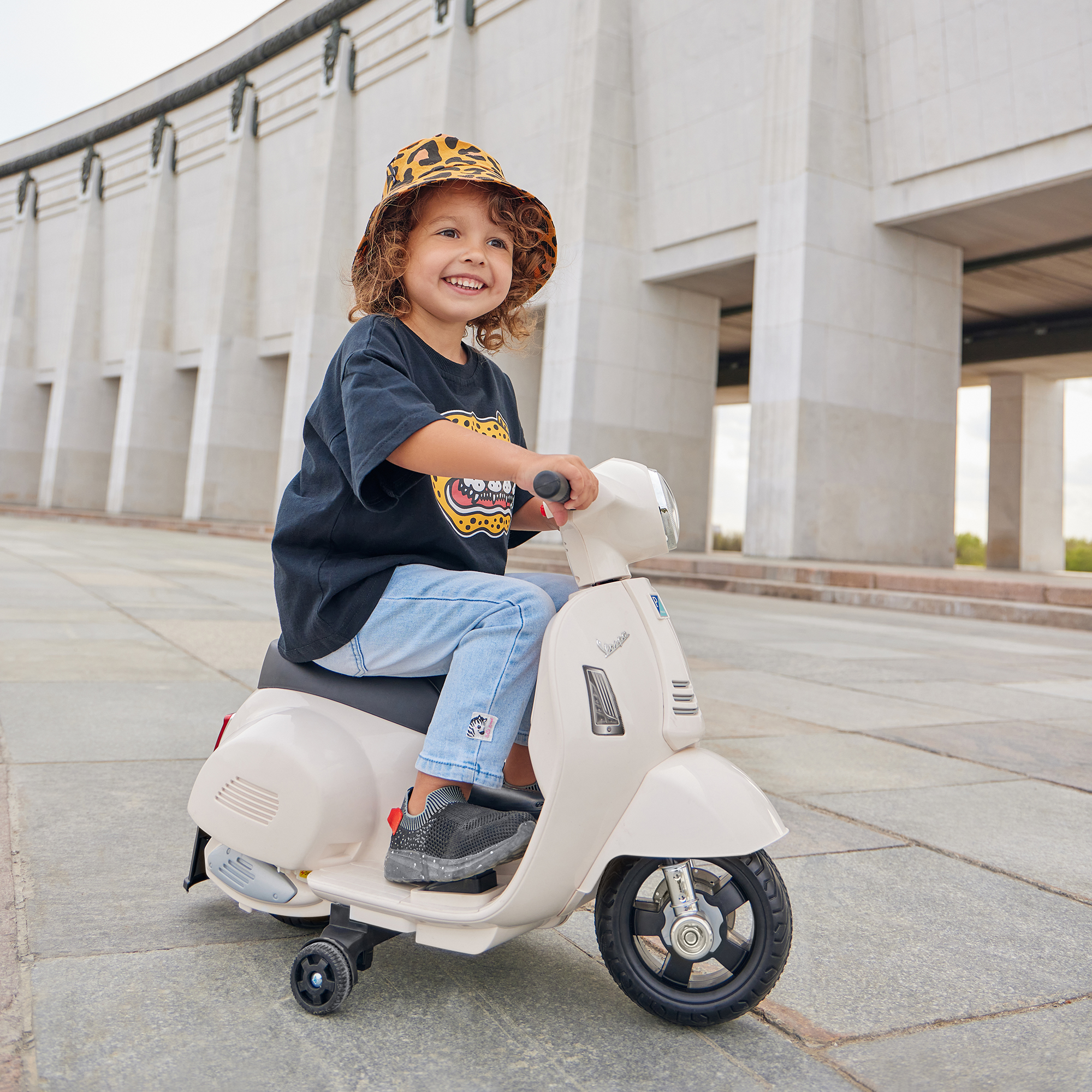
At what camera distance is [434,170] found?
1.81 metres

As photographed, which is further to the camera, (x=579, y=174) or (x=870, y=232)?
(x=579, y=174)

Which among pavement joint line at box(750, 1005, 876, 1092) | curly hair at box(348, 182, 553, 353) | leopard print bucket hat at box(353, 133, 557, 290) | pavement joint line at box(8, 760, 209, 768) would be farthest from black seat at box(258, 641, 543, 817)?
pavement joint line at box(8, 760, 209, 768)

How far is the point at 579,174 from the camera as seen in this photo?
61.9 ft

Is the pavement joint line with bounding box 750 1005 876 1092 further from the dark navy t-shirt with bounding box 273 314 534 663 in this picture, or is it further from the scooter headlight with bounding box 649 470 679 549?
the dark navy t-shirt with bounding box 273 314 534 663

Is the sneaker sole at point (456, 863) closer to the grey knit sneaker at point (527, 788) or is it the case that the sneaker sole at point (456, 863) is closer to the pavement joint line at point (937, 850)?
the grey knit sneaker at point (527, 788)

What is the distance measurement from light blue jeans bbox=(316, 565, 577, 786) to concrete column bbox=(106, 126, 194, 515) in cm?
3480

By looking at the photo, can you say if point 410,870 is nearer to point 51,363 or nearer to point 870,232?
point 870,232

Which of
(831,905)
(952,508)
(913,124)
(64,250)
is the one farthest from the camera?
(64,250)

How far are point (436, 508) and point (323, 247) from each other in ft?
87.1

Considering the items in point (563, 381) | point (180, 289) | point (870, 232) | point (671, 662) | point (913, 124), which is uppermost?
point (180, 289)

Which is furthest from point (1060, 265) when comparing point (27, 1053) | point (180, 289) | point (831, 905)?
point (180, 289)

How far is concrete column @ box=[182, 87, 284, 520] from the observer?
99.4ft

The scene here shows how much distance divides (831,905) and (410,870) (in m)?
0.97

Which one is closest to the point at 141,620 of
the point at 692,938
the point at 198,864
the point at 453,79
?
the point at 198,864
